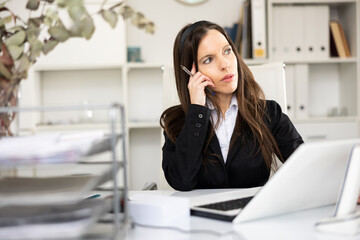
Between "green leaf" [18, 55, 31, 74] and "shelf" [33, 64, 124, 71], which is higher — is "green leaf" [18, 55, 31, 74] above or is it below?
below

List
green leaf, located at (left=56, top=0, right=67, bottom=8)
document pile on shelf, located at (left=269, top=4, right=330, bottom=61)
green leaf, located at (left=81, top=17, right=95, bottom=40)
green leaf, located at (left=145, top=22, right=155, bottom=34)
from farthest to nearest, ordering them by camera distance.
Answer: green leaf, located at (left=145, top=22, right=155, bottom=34), document pile on shelf, located at (left=269, top=4, right=330, bottom=61), green leaf, located at (left=56, top=0, right=67, bottom=8), green leaf, located at (left=81, top=17, right=95, bottom=40)

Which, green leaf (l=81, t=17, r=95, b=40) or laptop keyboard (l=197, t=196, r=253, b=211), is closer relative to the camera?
laptop keyboard (l=197, t=196, r=253, b=211)

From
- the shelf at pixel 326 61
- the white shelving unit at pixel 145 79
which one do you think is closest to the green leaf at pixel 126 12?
the white shelving unit at pixel 145 79

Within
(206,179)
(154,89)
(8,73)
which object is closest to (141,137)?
(154,89)

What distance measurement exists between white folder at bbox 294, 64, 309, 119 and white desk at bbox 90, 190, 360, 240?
7.02ft

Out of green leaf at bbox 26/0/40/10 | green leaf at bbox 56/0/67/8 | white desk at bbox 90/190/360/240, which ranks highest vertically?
green leaf at bbox 56/0/67/8

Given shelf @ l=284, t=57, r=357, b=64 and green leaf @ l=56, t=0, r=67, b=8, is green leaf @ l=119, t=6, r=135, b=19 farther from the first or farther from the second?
green leaf @ l=56, t=0, r=67, b=8

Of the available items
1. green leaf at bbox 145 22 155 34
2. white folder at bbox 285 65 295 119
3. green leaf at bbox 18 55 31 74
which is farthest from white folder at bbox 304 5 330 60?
green leaf at bbox 18 55 31 74

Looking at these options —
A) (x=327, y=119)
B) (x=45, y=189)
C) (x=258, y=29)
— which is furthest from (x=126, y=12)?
(x=45, y=189)

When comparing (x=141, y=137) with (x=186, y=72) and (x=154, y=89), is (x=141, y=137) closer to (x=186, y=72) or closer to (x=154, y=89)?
(x=154, y=89)

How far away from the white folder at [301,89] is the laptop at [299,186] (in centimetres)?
205

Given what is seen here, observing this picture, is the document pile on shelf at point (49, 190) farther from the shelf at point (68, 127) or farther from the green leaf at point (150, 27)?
the green leaf at point (150, 27)

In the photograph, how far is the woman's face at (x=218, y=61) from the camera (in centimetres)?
160

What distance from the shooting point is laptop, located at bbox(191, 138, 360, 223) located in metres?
0.86
